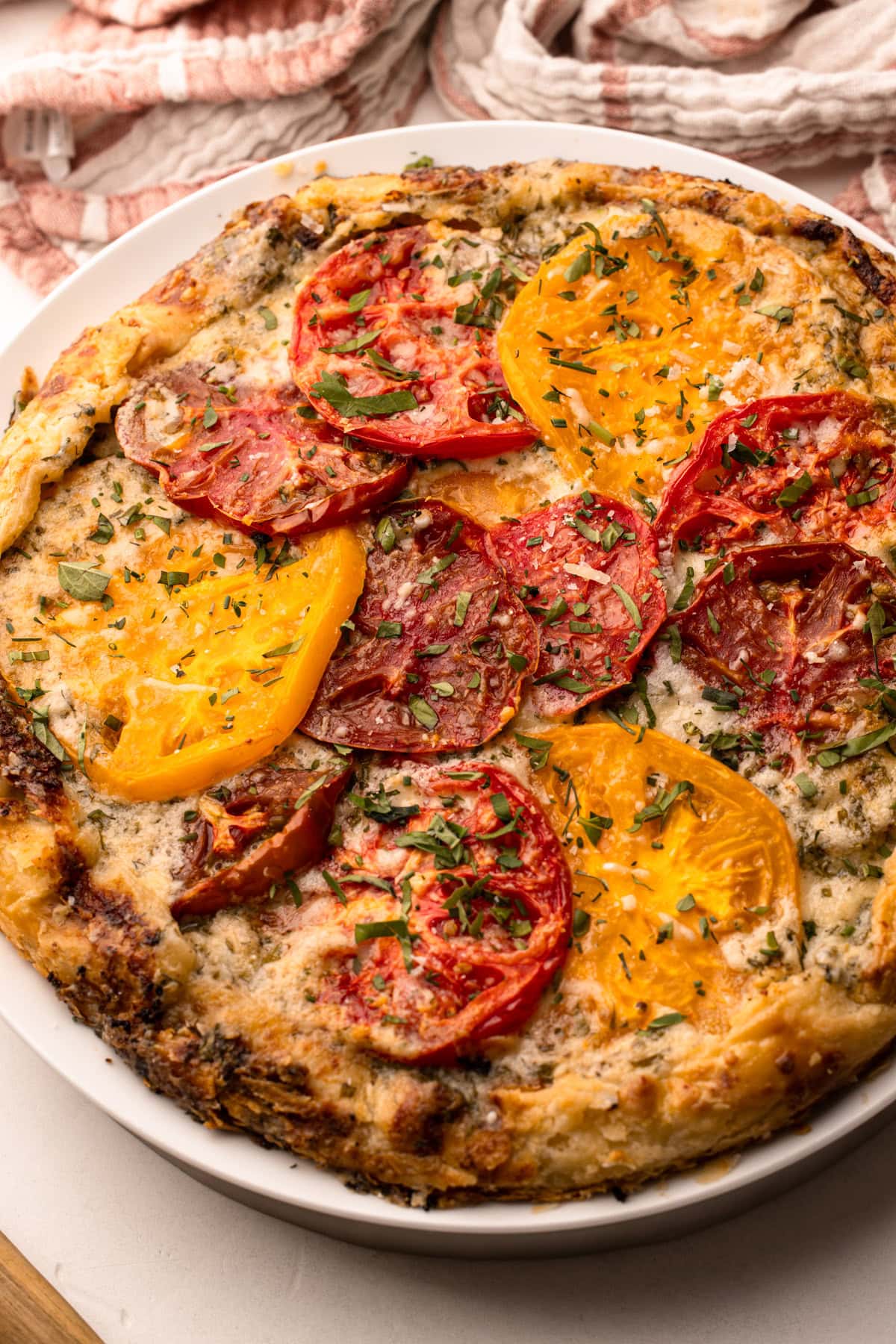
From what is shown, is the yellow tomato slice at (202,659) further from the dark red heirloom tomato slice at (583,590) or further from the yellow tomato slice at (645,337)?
the yellow tomato slice at (645,337)

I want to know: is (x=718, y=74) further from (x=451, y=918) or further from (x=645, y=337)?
(x=451, y=918)

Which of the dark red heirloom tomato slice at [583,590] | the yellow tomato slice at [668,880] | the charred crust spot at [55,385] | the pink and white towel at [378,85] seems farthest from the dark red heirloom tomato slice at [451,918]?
the pink and white towel at [378,85]

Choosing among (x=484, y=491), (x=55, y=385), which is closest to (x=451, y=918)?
(x=484, y=491)

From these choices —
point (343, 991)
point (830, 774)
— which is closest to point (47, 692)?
point (343, 991)

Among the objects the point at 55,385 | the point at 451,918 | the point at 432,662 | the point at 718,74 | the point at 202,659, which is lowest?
the point at 451,918

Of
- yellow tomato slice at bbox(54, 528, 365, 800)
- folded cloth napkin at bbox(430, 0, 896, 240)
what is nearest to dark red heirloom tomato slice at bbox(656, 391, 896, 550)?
yellow tomato slice at bbox(54, 528, 365, 800)

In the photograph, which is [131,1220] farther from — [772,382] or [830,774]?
[772,382]
